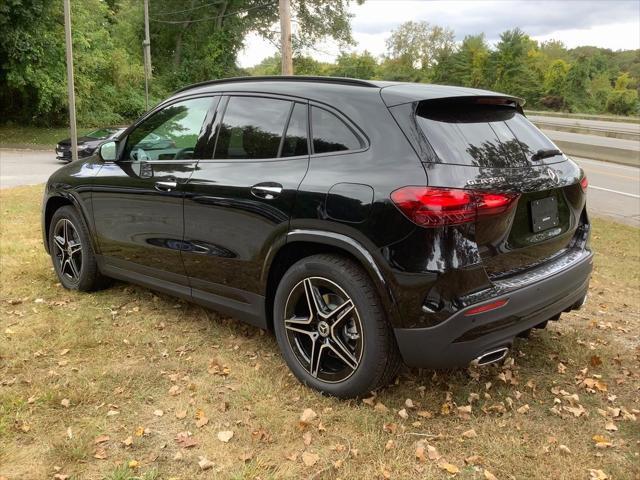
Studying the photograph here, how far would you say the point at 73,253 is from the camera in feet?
16.3

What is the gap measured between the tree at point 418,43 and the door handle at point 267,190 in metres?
91.6

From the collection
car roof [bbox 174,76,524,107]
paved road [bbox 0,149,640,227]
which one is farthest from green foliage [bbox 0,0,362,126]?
car roof [bbox 174,76,524,107]

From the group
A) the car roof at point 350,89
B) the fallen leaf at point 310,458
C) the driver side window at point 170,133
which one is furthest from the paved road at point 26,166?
the fallen leaf at point 310,458

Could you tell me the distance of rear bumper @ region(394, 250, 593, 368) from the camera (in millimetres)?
2723

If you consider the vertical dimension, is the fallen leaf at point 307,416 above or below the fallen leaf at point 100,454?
above

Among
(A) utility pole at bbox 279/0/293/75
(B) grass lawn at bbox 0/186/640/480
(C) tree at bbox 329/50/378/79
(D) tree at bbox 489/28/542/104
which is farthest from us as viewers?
(C) tree at bbox 329/50/378/79

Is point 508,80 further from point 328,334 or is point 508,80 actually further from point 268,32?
point 328,334

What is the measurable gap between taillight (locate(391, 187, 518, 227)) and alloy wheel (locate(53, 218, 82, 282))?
3.29 m

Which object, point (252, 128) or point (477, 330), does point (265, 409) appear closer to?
point (477, 330)

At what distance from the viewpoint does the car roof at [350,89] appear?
304cm

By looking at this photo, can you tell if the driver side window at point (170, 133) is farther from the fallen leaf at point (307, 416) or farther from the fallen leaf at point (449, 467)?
the fallen leaf at point (449, 467)

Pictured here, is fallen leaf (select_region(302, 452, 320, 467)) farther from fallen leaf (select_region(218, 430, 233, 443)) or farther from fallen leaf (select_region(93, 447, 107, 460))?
fallen leaf (select_region(93, 447, 107, 460))

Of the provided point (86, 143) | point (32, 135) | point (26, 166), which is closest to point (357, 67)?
point (32, 135)

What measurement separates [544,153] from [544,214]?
0.43 meters
